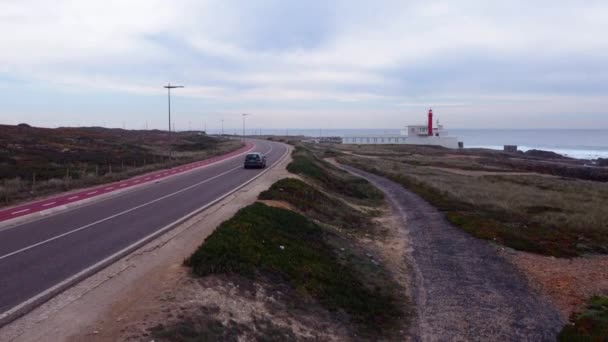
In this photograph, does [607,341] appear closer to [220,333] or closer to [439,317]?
[439,317]

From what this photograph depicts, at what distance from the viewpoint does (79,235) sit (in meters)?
15.7

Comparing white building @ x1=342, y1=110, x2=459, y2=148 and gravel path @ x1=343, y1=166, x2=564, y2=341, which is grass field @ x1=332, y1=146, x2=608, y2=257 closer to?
gravel path @ x1=343, y1=166, x2=564, y2=341

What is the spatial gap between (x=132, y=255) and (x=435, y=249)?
12.4 m

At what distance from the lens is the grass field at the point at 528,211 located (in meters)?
22.8

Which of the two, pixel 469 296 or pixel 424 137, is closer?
pixel 469 296

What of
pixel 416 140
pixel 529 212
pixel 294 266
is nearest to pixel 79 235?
pixel 294 266

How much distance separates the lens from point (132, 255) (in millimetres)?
13164

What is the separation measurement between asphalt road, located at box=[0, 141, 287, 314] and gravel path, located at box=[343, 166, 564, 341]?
8.03 metres

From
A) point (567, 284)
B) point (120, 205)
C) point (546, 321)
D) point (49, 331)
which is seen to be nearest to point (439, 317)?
point (546, 321)

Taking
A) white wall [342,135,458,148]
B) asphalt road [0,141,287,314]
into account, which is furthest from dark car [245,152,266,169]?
white wall [342,135,458,148]

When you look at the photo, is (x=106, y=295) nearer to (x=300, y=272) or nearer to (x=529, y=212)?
(x=300, y=272)

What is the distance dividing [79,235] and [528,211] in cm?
2548

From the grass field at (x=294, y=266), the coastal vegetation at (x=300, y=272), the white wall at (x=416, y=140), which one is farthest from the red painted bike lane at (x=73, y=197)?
the white wall at (x=416, y=140)

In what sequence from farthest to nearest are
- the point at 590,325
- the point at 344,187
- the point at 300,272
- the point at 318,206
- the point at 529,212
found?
the point at 344,187
the point at 529,212
the point at 318,206
the point at 300,272
the point at 590,325
